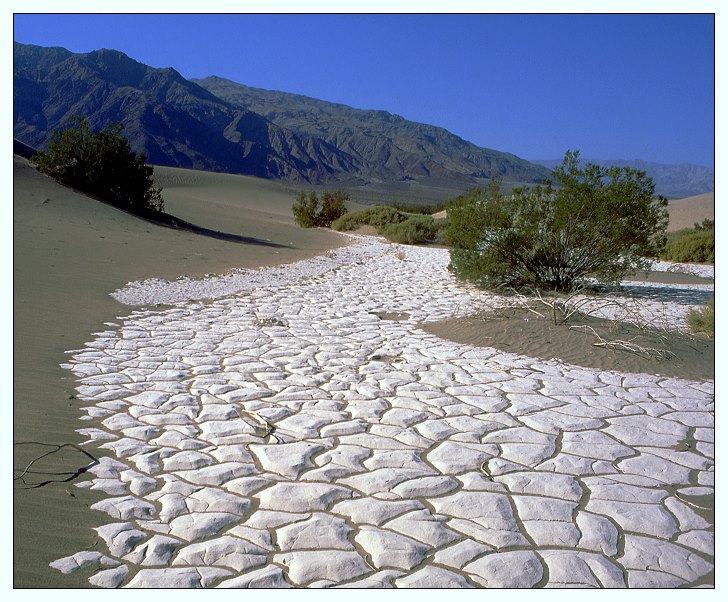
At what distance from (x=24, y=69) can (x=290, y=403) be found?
6657 inches

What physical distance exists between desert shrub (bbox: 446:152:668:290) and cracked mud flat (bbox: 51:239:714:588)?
154 inches

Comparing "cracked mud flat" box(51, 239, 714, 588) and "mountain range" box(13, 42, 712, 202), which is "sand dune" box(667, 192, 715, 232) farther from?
"mountain range" box(13, 42, 712, 202)

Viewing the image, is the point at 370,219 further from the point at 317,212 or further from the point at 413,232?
the point at 413,232

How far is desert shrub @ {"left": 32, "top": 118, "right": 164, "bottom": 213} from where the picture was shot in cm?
1995

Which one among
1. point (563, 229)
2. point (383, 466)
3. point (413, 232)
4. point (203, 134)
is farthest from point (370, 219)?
point (203, 134)

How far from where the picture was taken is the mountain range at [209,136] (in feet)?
391

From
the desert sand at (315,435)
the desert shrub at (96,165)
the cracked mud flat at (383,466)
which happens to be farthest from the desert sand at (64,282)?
the desert shrub at (96,165)

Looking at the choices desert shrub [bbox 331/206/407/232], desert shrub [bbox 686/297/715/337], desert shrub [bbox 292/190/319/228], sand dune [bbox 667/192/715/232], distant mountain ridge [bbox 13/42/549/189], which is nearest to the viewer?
desert shrub [bbox 686/297/715/337]

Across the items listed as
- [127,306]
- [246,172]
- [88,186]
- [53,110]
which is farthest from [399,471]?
[53,110]

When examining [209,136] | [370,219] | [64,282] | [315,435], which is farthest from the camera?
[209,136]

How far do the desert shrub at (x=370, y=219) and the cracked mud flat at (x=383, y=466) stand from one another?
2120 cm

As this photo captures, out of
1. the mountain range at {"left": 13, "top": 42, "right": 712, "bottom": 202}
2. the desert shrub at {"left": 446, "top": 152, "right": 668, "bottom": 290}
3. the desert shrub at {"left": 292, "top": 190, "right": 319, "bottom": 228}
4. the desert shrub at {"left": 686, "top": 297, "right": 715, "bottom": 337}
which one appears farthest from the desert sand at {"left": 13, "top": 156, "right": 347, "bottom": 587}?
the mountain range at {"left": 13, "top": 42, "right": 712, "bottom": 202}

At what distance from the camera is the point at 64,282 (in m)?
9.69

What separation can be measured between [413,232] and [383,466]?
65.4 ft
